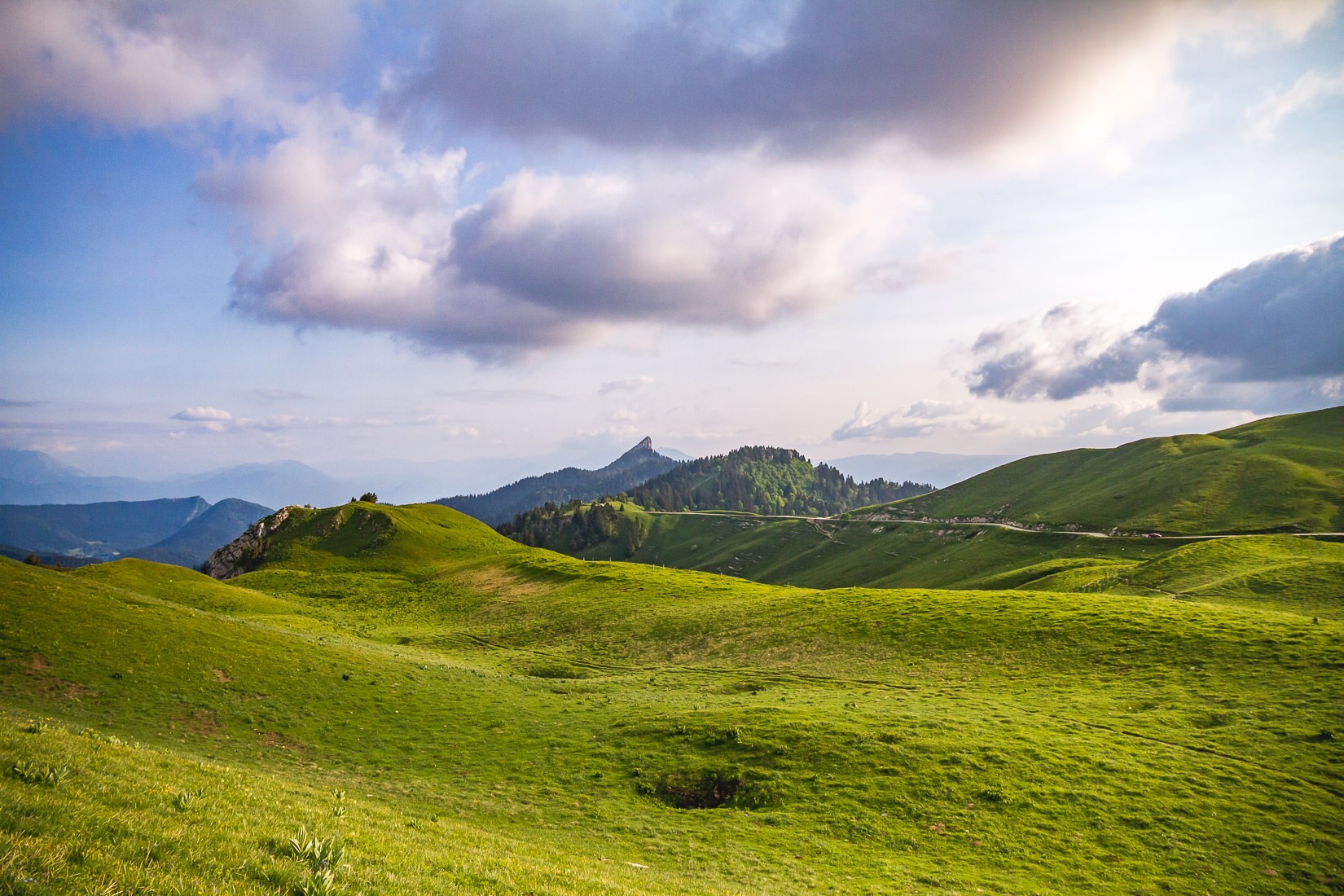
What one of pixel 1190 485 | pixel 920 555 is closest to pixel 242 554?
pixel 920 555

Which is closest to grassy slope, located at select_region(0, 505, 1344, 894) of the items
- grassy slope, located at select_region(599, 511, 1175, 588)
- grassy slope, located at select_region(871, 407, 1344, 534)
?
grassy slope, located at select_region(599, 511, 1175, 588)

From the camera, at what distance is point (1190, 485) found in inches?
4675

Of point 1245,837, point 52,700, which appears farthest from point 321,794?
point 1245,837

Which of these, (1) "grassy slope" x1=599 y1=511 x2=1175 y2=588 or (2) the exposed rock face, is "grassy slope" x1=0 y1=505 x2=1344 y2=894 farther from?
(2) the exposed rock face

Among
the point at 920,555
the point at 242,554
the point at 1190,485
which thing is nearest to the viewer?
the point at 242,554

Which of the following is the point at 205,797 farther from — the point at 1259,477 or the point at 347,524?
the point at 1259,477

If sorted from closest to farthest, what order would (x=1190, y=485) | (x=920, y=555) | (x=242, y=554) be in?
(x=242, y=554)
(x=1190, y=485)
(x=920, y=555)

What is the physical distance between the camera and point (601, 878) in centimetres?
1412

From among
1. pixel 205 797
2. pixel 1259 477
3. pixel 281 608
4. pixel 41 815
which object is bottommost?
pixel 281 608

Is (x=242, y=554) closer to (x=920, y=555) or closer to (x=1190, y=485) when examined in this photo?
(x=920, y=555)

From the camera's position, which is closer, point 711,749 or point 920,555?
point 711,749

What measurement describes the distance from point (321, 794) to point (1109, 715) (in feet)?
119

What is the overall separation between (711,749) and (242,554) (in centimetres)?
11471

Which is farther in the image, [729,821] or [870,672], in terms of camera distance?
[870,672]
